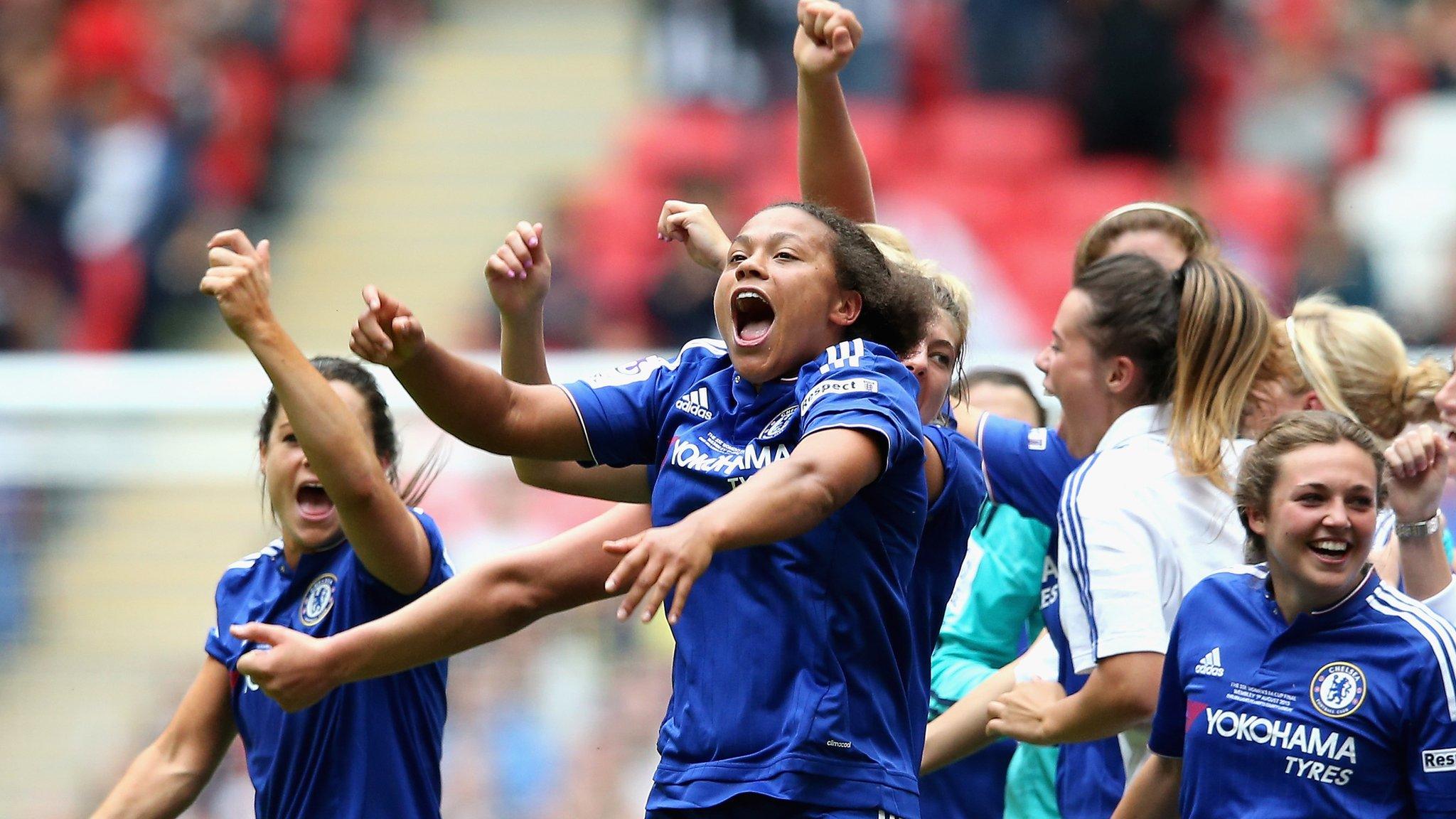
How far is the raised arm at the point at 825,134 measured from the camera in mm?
3650

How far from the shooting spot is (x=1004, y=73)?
10.5 metres

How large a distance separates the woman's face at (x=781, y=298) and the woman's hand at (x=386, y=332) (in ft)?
1.59

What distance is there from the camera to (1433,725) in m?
2.84

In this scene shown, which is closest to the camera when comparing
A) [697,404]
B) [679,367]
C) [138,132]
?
[697,404]

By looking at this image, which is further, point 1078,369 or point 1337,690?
point 1078,369

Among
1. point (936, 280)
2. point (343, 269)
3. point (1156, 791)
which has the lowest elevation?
point (1156, 791)

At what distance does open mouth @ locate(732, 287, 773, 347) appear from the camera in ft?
9.16

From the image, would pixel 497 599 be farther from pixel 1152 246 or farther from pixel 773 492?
pixel 1152 246

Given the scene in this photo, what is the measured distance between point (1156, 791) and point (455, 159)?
27.6 feet

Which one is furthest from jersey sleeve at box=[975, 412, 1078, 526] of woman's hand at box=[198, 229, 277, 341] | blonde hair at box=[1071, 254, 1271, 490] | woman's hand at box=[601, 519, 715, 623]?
woman's hand at box=[601, 519, 715, 623]

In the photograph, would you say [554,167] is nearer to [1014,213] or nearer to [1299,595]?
[1014,213]

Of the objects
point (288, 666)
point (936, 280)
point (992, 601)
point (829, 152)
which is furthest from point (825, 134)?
point (288, 666)

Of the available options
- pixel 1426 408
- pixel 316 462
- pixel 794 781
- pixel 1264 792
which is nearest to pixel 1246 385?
pixel 1426 408

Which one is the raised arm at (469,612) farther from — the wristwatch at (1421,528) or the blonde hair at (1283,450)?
the wristwatch at (1421,528)
